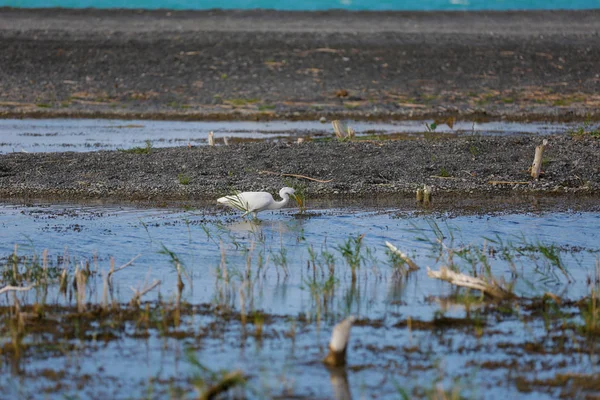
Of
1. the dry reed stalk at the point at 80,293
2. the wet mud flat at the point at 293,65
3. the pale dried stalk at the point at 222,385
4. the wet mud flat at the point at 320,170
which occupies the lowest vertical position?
the pale dried stalk at the point at 222,385

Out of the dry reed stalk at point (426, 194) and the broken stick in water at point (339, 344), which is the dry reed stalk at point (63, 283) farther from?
the dry reed stalk at point (426, 194)

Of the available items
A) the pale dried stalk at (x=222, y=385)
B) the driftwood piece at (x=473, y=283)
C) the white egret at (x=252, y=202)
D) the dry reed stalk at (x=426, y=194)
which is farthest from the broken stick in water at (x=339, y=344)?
the dry reed stalk at (x=426, y=194)

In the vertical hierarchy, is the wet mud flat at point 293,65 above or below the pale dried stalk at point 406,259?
above

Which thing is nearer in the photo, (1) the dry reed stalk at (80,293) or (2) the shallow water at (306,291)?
(2) the shallow water at (306,291)

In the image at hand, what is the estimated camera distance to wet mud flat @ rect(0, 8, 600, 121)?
27.2m

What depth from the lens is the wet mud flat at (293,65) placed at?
27188 mm

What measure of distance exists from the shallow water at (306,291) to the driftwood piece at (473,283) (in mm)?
200

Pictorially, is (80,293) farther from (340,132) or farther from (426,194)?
(340,132)

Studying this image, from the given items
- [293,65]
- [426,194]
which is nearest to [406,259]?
[426,194]

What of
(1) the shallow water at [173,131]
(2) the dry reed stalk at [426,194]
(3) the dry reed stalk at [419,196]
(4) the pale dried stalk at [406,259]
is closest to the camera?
(4) the pale dried stalk at [406,259]

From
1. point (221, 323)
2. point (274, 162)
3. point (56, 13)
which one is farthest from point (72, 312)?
point (56, 13)

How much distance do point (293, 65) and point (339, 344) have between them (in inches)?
967

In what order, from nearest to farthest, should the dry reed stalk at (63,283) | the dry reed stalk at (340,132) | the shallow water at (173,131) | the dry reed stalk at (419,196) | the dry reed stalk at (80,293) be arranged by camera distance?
1. the dry reed stalk at (80,293)
2. the dry reed stalk at (63,283)
3. the dry reed stalk at (419,196)
4. the dry reed stalk at (340,132)
5. the shallow water at (173,131)

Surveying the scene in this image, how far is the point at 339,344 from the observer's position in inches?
260
